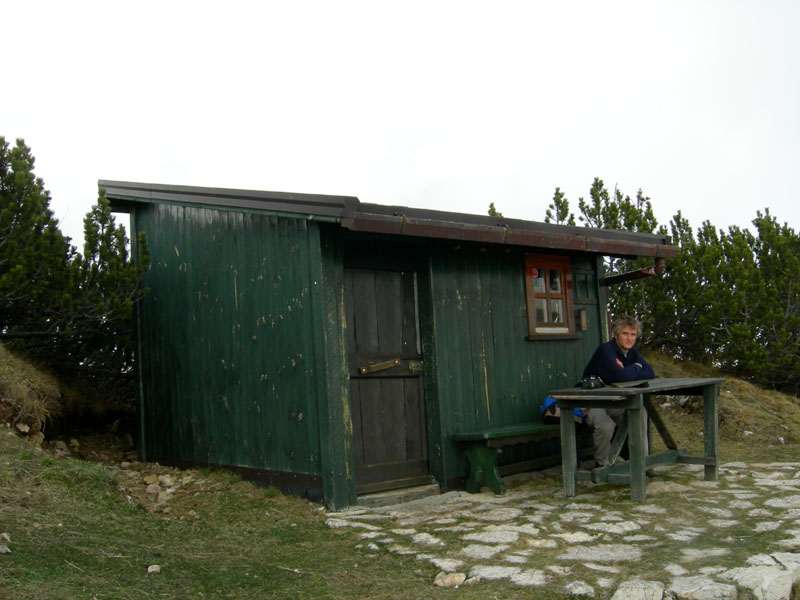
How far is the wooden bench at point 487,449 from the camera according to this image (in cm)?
688

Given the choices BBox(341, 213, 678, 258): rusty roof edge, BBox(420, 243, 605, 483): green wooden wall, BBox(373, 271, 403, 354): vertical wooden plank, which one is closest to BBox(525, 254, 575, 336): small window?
BBox(420, 243, 605, 483): green wooden wall

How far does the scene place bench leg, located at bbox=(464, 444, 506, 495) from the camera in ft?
22.7

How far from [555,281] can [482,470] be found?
2490 millimetres

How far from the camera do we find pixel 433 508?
20.8 ft

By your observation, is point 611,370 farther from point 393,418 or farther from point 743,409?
point 743,409

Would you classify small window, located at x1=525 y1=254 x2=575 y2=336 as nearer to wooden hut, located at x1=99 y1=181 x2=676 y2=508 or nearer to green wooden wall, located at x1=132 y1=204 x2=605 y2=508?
wooden hut, located at x1=99 y1=181 x2=676 y2=508

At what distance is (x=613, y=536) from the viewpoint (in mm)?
4984

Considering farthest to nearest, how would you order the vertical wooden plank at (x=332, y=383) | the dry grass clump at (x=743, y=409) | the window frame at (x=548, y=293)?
the dry grass clump at (x=743, y=409) → the window frame at (x=548, y=293) → the vertical wooden plank at (x=332, y=383)

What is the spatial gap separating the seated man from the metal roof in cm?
109

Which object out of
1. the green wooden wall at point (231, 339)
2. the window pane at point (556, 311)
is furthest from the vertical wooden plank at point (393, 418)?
the window pane at point (556, 311)

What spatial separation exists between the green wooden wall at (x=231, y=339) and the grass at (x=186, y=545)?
447 millimetres

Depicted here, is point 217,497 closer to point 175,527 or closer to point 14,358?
point 175,527

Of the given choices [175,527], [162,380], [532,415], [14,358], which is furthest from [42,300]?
[532,415]

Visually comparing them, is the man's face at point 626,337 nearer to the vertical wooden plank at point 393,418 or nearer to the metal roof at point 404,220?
the metal roof at point 404,220
